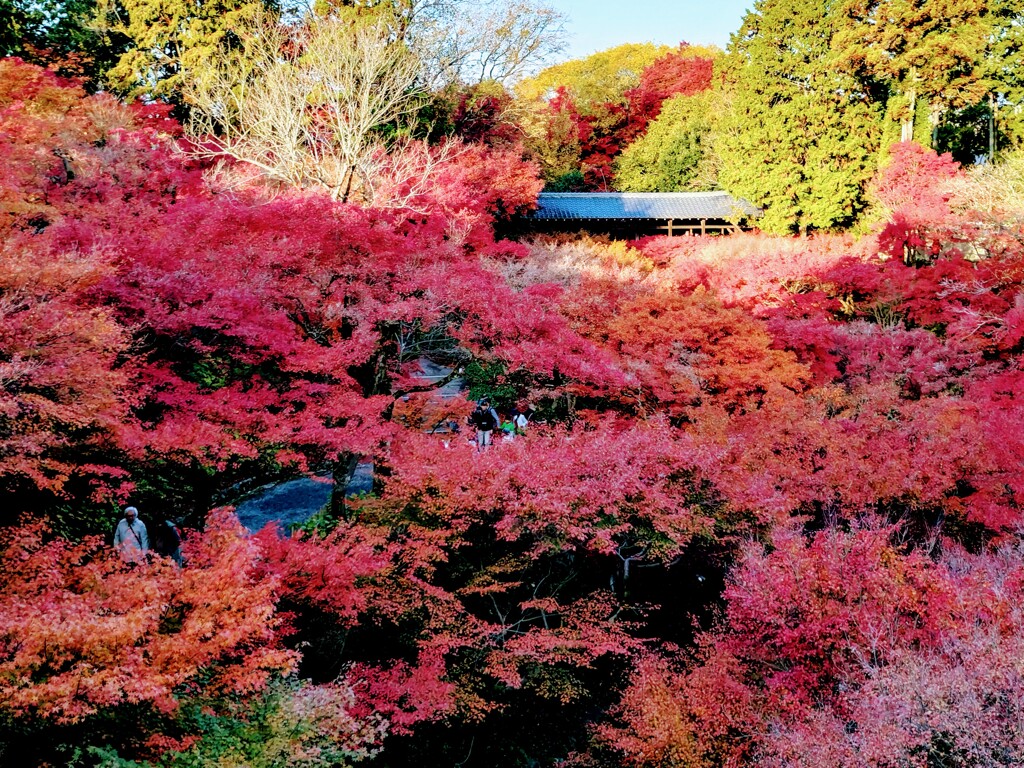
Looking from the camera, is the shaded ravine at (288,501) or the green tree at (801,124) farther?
the green tree at (801,124)

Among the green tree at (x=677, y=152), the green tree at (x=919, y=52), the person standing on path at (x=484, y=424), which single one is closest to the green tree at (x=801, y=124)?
the green tree at (x=919, y=52)

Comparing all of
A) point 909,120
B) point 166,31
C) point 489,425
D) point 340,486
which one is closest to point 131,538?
point 340,486

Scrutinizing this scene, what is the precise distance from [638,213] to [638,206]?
78 centimetres

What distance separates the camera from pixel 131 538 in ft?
22.1

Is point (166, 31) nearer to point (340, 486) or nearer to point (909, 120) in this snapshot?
point (340, 486)

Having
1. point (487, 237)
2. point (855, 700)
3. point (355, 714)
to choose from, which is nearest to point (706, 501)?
point (855, 700)

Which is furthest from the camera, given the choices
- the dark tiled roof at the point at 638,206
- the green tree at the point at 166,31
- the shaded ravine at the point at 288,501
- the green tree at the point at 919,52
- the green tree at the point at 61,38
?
the dark tiled roof at the point at 638,206

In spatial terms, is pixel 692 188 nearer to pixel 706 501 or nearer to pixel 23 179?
pixel 706 501

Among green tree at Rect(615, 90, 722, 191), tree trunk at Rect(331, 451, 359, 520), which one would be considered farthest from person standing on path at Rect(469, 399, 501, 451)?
green tree at Rect(615, 90, 722, 191)

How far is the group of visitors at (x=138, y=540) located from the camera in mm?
6602

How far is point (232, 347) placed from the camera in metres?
9.35

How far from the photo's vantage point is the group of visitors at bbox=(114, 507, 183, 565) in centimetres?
660

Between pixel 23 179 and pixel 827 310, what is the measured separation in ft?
51.1

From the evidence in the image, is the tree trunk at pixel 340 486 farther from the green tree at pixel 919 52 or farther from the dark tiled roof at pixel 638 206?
the green tree at pixel 919 52
